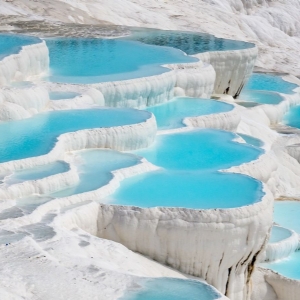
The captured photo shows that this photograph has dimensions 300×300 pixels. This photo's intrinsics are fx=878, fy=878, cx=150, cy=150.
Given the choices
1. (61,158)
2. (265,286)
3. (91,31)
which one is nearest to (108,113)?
(61,158)

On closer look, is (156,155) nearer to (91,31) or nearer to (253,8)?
(91,31)

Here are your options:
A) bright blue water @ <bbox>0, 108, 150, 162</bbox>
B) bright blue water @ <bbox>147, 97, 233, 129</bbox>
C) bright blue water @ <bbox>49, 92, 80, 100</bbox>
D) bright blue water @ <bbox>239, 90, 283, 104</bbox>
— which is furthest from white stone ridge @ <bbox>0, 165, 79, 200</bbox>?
bright blue water @ <bbox>239, 90, 283, 104</bbox>

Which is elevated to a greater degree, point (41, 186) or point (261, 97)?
point (41, 186)

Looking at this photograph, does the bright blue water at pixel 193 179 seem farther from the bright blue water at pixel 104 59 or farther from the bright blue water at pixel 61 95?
the bright blue water at pixel 104 59

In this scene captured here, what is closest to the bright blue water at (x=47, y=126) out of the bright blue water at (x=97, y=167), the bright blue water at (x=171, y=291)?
the bright blue water at (x=97, y=167)

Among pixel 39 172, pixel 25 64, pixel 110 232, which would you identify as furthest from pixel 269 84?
pixel 110 232

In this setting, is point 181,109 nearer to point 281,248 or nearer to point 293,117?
point 281,248
